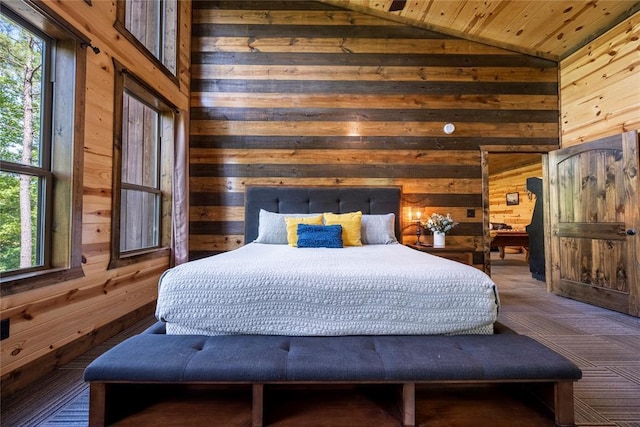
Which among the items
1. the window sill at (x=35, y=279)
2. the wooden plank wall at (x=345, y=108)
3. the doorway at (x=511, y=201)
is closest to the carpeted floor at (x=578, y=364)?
the window sill at (x=35, y=279)

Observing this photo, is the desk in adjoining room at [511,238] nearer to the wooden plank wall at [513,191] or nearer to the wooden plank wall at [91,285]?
the wooden plank wall at [513,191]

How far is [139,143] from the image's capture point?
315cm

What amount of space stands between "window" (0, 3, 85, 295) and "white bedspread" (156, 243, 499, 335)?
1058 mm

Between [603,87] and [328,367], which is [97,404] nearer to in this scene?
[328,367]

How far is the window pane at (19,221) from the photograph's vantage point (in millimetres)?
1745

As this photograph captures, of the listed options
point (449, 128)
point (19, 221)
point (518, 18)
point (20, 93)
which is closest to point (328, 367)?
point (19, 221)

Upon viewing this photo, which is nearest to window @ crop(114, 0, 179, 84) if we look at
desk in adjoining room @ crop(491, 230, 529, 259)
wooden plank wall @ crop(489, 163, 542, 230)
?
desk in adjoining room @ crop(491, 230, 529, 259)

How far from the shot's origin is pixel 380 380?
1271 mm

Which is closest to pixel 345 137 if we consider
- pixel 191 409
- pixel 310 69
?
pixel 310 69

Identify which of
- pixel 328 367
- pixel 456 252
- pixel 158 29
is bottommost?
pixel 328 367

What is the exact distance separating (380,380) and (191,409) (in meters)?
0.92

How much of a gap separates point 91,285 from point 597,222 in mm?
4945

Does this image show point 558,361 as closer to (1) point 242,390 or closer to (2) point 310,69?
(1) point 242,390

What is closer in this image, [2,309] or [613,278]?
[2,309]
